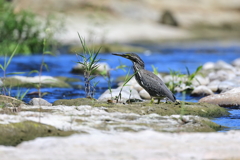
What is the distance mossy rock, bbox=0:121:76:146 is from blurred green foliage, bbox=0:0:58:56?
808 cm

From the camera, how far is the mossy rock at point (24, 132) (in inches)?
142

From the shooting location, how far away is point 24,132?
368 cm

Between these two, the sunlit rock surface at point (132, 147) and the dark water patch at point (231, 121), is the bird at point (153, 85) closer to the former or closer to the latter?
the dark water patch at point (231, 121)

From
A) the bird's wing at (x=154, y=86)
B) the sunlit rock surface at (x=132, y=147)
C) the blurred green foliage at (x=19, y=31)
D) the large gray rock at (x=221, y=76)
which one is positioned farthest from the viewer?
the blurred green foliage at (x=19, y=31)

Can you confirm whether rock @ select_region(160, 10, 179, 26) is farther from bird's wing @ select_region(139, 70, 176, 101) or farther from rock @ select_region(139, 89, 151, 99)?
bird's wing @ select_region(139, 70, 176, 101)

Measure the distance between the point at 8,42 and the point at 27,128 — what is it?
29.1 ft

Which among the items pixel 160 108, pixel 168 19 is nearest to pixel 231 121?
pixel 160 108

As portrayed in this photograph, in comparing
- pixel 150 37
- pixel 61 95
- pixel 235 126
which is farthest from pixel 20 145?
pixel 150 37

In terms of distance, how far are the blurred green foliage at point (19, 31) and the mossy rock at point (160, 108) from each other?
7.12 metres

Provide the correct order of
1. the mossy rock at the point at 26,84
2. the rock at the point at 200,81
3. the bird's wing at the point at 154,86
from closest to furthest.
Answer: the bird's wing at the point at 154,86, the mossy rock at the point at 26,84, the rock at the point at 200,81

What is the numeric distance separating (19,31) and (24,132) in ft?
30.6

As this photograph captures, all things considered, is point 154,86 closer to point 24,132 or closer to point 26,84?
point 24,132

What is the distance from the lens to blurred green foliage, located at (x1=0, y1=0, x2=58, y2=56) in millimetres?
11984

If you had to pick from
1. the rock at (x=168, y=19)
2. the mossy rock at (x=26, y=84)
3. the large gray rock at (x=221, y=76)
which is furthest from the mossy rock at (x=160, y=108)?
the rock at (x=168, y=19)
